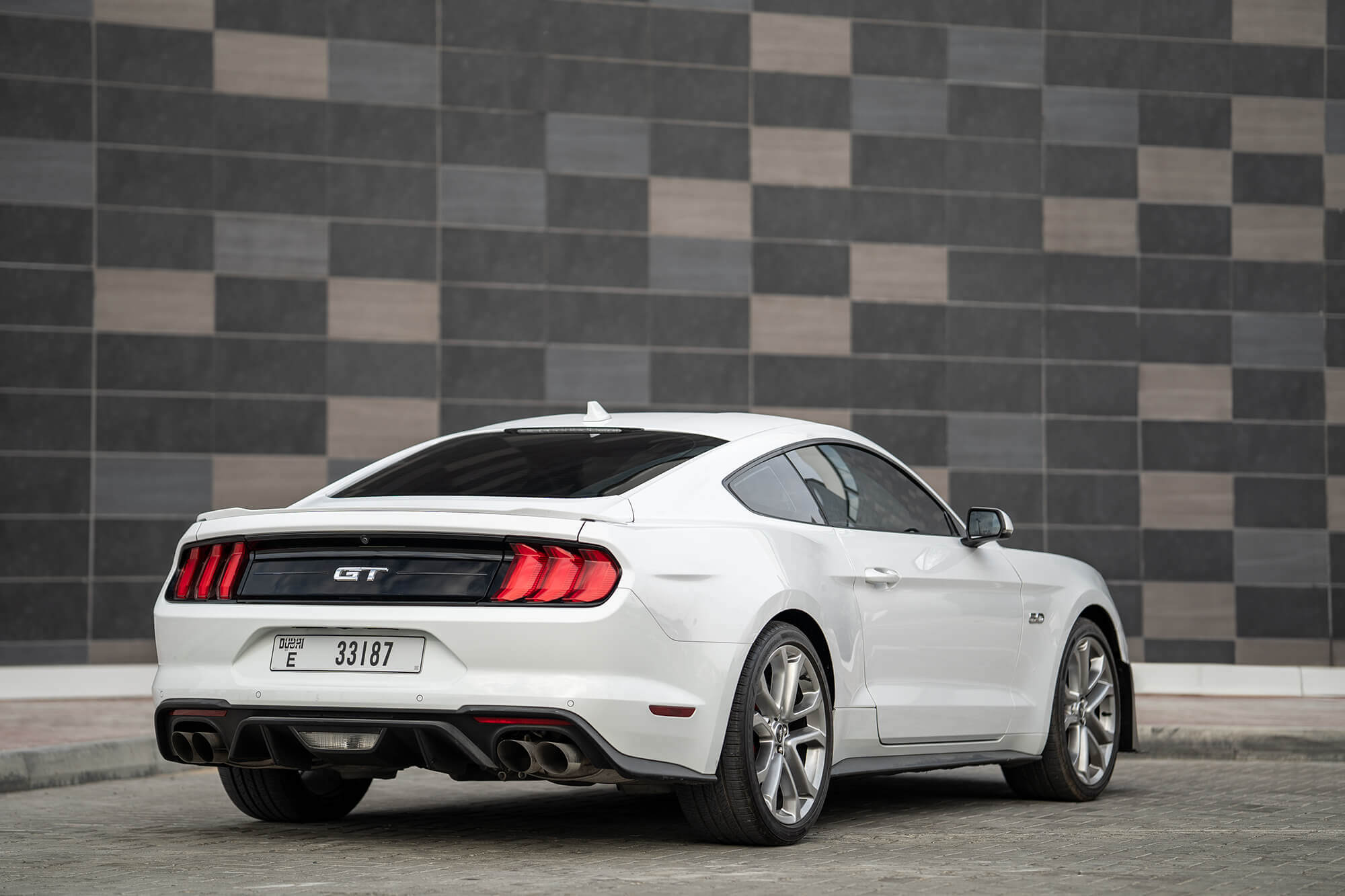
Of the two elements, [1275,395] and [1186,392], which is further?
[1275,395]

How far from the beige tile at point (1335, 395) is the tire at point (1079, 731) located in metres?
9.82

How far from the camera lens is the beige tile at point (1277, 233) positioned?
669 inches

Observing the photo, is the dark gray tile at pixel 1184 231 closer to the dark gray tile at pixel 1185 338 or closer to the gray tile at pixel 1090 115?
the dark gray tile at pixel 1185 338

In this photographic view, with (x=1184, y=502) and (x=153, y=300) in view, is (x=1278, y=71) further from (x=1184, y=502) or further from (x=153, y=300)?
(x=153, y=300)

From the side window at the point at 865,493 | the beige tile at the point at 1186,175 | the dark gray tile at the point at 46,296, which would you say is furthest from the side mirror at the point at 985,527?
the beige tile at the point at 1186,175

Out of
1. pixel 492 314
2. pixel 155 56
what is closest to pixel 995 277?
pixel 492 314

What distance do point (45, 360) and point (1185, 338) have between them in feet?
33.0

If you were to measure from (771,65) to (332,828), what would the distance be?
10985 millimetres

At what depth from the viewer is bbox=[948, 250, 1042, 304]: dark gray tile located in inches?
650

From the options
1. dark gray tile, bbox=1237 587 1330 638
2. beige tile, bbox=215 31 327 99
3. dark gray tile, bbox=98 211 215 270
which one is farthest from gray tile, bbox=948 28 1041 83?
dark gray tile, bbox=98 211 215 270

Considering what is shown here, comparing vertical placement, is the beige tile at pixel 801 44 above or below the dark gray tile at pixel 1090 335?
above

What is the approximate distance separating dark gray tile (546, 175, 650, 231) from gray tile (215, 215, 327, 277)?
6.57 feet

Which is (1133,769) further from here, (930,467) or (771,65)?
(771,65)

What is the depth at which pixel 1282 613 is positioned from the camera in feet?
54.7
